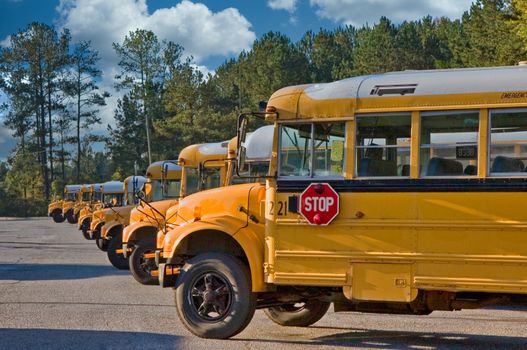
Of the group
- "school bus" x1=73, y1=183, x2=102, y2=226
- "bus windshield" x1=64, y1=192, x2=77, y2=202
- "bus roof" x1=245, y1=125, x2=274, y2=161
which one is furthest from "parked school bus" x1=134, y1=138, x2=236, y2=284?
"bus windshield" x1=64, y1=192, x2=77, y2=202

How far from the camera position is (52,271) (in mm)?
16781

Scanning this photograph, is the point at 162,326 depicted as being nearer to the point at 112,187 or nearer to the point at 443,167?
the point at 443,167

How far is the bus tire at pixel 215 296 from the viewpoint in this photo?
8.14 m

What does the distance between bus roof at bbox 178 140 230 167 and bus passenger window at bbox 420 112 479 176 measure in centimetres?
805

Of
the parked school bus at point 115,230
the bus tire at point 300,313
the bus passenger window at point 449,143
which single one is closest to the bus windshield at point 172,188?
the parked school bus at point 115,230

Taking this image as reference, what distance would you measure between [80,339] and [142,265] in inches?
222

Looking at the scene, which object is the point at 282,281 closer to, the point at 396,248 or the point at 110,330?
the point at 396,248

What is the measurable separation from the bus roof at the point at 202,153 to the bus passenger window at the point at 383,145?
762cm

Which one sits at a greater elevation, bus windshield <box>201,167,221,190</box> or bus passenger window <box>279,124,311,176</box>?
bus passenger window <box>279,124,311,176</box>

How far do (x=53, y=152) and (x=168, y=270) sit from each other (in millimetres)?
76605

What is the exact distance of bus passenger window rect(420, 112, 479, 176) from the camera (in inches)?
288

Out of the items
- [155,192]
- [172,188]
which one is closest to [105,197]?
[155,192]

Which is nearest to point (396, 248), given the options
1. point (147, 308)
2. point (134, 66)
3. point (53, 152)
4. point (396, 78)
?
point (396, 78)

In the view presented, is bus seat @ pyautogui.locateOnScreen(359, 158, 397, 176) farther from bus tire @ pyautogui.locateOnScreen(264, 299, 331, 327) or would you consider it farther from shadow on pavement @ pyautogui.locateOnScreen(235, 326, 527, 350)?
bus tire @ pyautogui.locateOnScreen(264, 299, 331, 327)
